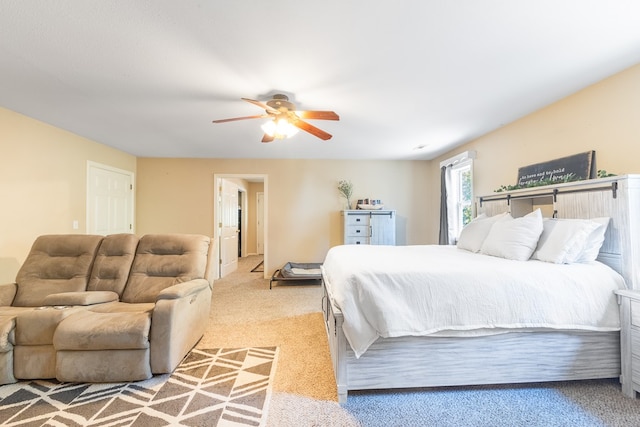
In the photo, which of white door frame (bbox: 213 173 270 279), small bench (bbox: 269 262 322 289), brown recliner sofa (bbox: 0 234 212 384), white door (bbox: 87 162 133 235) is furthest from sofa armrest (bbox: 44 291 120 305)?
white door frame (bbox: 213 173 270 279)

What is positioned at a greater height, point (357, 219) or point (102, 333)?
point (357, 219)

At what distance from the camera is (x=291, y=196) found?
4.96 meters

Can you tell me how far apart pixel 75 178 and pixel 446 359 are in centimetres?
468

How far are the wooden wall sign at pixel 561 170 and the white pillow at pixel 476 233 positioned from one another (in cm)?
51

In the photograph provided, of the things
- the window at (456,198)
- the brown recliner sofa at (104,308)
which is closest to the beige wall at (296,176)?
the window at (456,198)

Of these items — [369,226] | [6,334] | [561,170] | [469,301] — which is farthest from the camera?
[369,226]

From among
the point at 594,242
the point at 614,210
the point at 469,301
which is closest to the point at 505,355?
the point at 469,301

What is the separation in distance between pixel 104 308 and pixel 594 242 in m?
3.70

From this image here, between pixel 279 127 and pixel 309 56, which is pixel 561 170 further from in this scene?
pixel 279 127

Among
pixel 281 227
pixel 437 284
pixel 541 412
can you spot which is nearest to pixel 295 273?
pixel 281 227

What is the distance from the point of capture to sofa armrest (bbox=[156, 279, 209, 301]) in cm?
194

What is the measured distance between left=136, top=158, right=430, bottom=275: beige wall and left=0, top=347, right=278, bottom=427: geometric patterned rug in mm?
3040

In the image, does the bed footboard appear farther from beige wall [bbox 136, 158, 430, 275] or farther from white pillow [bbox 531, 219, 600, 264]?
beige wall [bbox 136, 158, 430, 275]

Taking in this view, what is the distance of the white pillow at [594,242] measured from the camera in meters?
1.81
